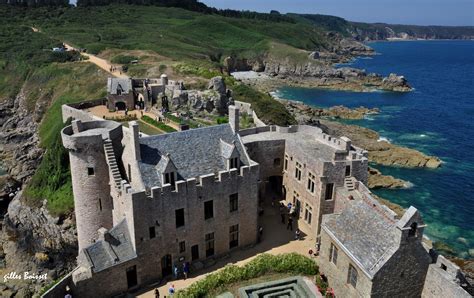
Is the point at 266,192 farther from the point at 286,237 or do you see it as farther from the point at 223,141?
the point at 223,141

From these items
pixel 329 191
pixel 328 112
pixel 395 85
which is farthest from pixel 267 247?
pixel 395 85

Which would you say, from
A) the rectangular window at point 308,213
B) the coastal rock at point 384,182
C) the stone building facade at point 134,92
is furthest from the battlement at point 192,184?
the coastal rock at point 384,182

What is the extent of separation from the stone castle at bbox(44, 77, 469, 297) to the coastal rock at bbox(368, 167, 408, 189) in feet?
96.5

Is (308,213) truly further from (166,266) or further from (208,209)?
(166,266)

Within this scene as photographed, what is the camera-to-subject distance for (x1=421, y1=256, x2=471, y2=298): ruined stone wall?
26.3 meters

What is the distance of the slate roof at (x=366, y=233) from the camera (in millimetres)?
26858

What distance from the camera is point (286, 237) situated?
39.0 meters

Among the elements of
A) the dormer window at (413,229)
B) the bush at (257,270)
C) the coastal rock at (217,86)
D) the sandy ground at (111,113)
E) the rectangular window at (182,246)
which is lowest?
the bush at (257,270)

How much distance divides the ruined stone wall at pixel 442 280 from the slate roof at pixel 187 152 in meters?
17.2

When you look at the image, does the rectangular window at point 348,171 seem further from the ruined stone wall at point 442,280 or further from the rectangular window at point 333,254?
the ruined stone wall at point 442,280

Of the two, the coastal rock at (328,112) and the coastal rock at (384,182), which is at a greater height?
the coastal rock at (328,112)

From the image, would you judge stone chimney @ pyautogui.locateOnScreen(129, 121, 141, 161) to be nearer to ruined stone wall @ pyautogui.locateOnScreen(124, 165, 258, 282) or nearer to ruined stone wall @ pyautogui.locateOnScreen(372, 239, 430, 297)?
ruined stone wall @ pyautogui.locateOnScreen(124, 165, 258, 282)

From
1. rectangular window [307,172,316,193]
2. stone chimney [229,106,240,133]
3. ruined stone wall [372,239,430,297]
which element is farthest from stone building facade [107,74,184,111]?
ruined stone wall [372,239,430,297]

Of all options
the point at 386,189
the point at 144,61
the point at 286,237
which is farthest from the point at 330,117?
the point at 286,237
